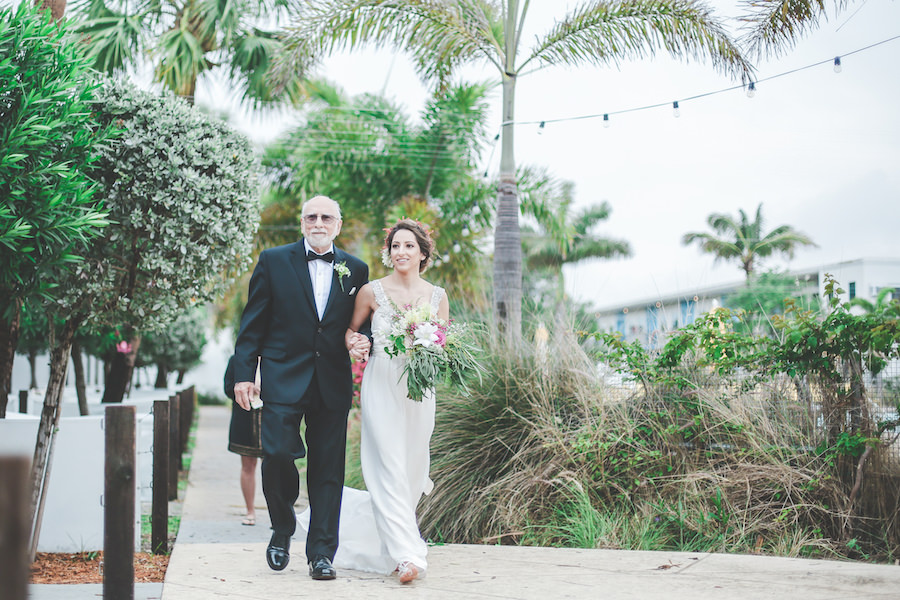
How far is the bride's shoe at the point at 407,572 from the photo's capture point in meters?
4.31

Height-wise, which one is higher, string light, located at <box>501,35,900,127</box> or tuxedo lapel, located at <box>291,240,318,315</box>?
string light, located at <box>501,35,900,127</box>

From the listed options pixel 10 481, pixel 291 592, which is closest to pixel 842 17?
pixel 291 592

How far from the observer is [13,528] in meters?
1.60

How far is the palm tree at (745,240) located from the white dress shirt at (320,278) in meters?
10.8

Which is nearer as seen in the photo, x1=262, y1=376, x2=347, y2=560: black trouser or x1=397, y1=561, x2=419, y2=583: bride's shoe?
x1=397, y1=561, x2=419, y2=583: bride's shoe

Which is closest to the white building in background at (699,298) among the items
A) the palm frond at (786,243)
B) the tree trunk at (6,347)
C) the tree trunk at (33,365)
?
the tree trunk at (6,347)

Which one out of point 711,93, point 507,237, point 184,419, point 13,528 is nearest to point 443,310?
point 13,528

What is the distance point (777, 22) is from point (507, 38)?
124 inches

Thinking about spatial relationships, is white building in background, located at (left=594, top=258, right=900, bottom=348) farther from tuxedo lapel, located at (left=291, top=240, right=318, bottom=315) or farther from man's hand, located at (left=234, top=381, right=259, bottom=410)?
man's hand, located at (left=234, top=381, right=259, bottom=410)

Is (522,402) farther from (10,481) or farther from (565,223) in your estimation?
(565,223)

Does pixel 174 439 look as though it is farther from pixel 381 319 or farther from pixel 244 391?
pixel 381 319

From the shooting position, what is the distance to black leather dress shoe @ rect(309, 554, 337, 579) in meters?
4.41

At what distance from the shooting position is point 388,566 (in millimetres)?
4602

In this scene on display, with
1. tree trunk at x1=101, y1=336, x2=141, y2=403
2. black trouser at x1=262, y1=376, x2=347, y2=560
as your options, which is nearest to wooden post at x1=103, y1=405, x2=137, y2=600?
black trouser at x1=262, y1=376, x2=347, y2=560
